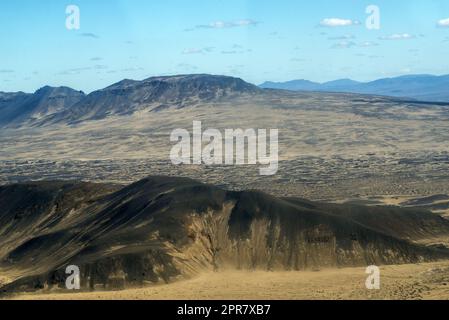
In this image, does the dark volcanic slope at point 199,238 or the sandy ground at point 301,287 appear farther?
the dark volcanic slope at point 199,238

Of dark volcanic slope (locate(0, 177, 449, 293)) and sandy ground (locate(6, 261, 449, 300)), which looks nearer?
sandy ground (locate(6, 261, 449, 300))

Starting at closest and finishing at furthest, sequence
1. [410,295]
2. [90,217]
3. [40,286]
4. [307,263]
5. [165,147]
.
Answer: [410,295] → [40,286] → [307,263] → [90,217] → [165,147]

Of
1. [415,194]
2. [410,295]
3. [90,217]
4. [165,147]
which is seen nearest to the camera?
[410,295]

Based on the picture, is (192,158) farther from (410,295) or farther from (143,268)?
(410,295)
